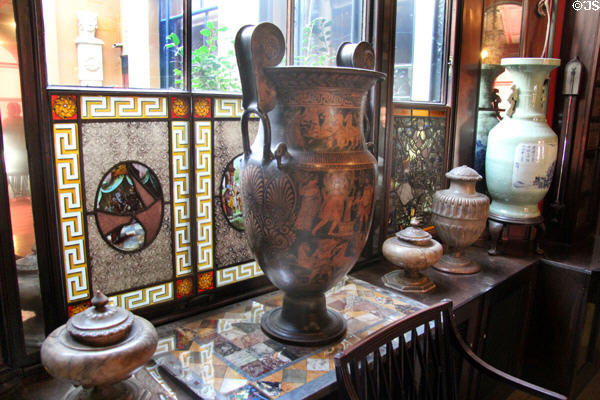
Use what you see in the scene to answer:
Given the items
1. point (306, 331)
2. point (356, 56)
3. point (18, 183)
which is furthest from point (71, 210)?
point (356, 56)

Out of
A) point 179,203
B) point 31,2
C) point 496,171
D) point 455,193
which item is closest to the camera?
point 31,2

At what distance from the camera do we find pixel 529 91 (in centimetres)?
262

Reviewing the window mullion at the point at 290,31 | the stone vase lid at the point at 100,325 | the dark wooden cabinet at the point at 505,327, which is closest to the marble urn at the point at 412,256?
the dark wooden cabinet at the point at 505,327

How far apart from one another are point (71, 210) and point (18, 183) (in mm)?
175

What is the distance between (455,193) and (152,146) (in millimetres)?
1517

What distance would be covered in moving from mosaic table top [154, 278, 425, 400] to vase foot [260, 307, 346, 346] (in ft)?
0.07

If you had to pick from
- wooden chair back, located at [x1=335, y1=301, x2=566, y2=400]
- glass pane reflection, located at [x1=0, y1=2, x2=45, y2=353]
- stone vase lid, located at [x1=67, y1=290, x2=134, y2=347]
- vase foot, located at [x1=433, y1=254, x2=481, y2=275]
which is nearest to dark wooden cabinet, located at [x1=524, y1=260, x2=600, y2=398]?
vase foot, located at [x1=433, y1=254, x2=481, y2=275]

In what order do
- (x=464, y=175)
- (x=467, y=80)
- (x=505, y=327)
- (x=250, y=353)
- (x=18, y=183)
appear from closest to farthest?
(x=18, y=183) < (x=250, y=353) < (x=464, y=175) < (x=505, y=327) < (x=467, y=80)

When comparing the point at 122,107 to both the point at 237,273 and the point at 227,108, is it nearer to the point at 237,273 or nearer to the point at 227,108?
the point at 227,108

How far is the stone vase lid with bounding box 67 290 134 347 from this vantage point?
109 cm

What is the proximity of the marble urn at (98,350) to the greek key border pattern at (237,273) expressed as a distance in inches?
26.0

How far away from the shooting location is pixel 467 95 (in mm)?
2764

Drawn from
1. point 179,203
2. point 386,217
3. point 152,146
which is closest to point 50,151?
point 152,146

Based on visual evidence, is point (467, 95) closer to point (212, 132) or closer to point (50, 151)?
point (212, 132)
